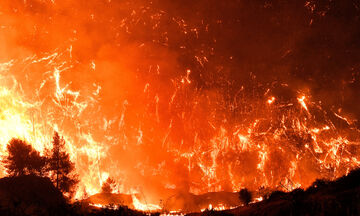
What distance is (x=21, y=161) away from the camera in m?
38.8

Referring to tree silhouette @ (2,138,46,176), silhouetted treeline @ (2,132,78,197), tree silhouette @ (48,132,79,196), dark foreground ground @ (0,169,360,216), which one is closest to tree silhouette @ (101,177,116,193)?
silhouetted treeline @ (2,132,78,197)

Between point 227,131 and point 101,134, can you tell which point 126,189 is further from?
point 227,131

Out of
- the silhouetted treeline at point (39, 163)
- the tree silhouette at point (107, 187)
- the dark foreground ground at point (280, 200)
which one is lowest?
the dark foreground ground at point (280, 200)

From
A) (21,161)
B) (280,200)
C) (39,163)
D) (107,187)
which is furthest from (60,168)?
(280,200)

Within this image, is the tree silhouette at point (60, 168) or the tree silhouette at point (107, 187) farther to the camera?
the tree silhouette at point (107, 187)

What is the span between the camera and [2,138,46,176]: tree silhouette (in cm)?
3853

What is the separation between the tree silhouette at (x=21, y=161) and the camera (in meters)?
38.5

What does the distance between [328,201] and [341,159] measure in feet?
253

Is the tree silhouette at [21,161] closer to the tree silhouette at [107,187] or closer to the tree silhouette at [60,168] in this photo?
the tree silhouette at [60,168]

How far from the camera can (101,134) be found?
76938mm

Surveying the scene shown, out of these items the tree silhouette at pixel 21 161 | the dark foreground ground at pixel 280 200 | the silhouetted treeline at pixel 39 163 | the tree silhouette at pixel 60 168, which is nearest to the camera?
the dark foreground ground at pixel 280 200

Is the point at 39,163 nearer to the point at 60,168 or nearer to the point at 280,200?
the point at 60,168

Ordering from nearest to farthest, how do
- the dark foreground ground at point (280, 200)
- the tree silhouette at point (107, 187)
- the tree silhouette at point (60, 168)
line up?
the dark foreground ground at point (280, 200), the tree silhouette at point (60, 168), the tree silhouette at point (107, 187)

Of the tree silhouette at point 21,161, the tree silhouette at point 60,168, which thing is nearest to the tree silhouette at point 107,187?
the tree silhouette at point 60,168
